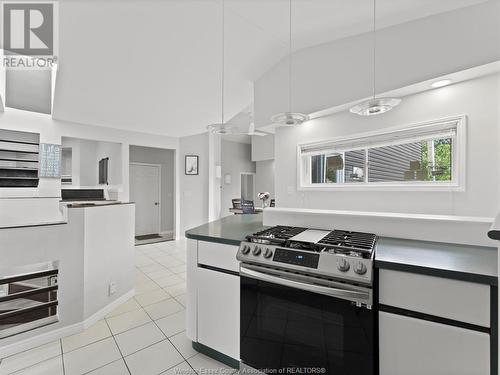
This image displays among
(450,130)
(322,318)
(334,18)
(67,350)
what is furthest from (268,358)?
(334,18)

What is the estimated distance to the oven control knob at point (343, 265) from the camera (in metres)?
1.25

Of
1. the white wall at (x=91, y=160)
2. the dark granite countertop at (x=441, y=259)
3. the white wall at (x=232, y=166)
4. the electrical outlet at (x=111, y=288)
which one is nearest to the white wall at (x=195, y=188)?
the white wall at (x=91, y=160)

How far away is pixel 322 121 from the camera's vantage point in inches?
112

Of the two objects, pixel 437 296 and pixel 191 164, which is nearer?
pixel 437 296

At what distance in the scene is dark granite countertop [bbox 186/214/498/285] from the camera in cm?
108

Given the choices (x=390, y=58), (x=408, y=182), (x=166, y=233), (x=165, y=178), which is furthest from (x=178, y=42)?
(x=166, y=233)

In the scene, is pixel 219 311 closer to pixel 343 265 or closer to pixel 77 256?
pixel 343 265

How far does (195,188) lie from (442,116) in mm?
5241

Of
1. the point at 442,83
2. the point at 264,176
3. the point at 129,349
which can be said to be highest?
the point at 442,83

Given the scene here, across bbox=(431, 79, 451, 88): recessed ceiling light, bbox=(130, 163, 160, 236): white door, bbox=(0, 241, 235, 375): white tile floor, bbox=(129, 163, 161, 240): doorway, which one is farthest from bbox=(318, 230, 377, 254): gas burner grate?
bbox=(130, 163, 160, 236): white door

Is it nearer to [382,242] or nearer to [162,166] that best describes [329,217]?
[382,242]

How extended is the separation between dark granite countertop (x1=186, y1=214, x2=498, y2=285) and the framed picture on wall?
4682 mm

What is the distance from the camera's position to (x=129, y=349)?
6.47 ft

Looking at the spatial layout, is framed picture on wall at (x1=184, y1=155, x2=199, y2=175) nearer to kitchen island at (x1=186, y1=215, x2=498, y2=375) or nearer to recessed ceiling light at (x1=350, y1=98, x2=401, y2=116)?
recessed ceiling light at (x1=350, y1=98, x2=401, y2=116)
